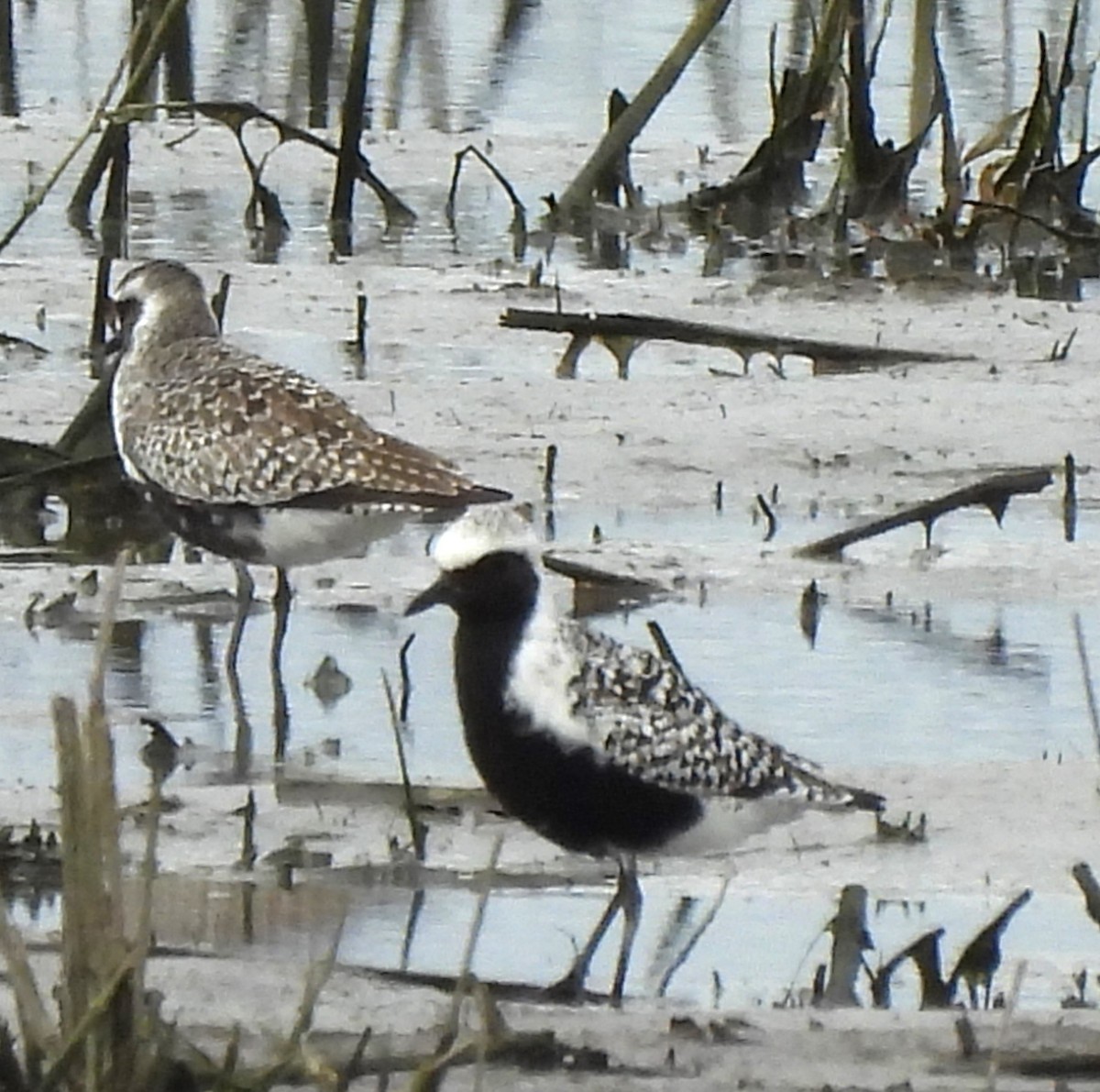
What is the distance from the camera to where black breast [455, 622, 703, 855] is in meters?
5.37

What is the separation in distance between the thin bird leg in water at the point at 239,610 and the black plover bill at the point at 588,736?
1.45 meters

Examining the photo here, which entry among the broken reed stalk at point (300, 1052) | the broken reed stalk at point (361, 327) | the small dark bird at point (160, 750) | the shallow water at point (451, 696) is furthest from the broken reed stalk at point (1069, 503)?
the broken reed stalk at point (300, 1052)

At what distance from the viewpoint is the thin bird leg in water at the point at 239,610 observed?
710 cm

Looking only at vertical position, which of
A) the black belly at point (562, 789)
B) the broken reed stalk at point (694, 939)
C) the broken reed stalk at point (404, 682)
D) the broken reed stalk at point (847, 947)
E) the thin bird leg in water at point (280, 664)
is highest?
the black belly at point (562, 789)

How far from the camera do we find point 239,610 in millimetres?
7414

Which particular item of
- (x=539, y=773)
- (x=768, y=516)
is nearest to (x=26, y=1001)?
(x=539, y=773)

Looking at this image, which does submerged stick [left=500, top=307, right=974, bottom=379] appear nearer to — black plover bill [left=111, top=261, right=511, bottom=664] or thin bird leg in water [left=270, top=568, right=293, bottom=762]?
black plover bill [left=111, top=261, right=511, bottom=664]

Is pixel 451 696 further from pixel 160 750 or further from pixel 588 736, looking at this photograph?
pixel 588 736

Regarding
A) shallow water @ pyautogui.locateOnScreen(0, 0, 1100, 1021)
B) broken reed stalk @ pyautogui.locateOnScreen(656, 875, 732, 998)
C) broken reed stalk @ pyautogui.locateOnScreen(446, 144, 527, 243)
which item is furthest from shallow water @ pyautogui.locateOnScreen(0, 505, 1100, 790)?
broken reed stalk @ pyautogui.locateOnScreen(446, 144, 527, 243)

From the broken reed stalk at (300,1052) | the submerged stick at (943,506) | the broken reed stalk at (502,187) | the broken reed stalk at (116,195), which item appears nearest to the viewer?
the broken reed stalk at (300,1052)

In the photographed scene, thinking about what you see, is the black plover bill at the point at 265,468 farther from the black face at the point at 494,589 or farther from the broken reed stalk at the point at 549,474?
the black face at the point at 494,589

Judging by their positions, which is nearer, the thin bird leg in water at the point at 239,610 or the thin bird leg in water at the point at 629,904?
the thin bird leg in water at the point at 629,904

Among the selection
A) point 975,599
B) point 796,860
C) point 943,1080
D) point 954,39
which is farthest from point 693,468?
point 954,39

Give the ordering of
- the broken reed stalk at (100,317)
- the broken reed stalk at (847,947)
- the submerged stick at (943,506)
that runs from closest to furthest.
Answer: the broken reed stalk at (847,947) → the submerged stick at (943,506) → the broken reed stalk at (100,317)
